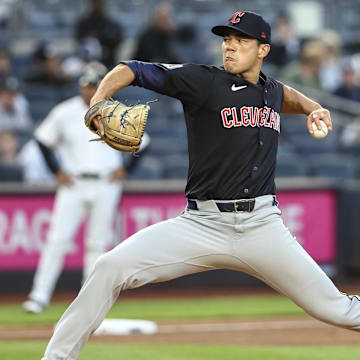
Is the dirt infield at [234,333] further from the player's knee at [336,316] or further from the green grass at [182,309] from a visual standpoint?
the player's knee at [336,316]

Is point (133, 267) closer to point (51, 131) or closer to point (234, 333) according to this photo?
point (234, 333)

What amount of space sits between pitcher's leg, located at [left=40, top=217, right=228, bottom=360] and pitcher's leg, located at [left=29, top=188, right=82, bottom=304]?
13.1ft

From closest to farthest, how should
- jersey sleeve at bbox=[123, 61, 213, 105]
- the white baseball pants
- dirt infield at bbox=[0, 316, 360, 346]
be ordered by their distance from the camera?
1. jersey sleeve at bbox=[123, 61, 213, 105]
2. dirt infield at bbox=[0, 316, 360, 346]
3. the white baseball pants

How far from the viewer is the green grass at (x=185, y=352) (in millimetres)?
6137

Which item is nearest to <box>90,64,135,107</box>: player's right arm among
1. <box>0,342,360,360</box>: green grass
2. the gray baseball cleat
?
<box>0,342,360,360</box>: green grass

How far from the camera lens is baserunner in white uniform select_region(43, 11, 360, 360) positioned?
4.54 meters

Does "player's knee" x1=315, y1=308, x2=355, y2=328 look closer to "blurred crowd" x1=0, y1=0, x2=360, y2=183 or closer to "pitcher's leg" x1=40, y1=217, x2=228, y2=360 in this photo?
"pitcher's leg" x1=40, y1=217, x2=228, y2=360

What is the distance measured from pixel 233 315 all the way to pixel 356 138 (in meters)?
4.95

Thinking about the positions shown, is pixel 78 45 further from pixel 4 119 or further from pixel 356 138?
pixel 356 138

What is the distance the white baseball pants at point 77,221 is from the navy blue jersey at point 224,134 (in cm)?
391

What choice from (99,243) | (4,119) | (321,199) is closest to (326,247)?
(321,199)

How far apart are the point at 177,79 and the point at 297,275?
3.90ft

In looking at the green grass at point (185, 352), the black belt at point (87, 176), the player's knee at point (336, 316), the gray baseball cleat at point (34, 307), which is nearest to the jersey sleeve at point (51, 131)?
the black belt at point (87, 176)

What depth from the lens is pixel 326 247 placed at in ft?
34.9
